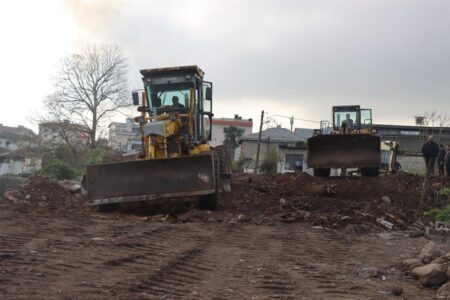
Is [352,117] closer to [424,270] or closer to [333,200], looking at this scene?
[333,200]

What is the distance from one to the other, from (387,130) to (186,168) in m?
49.3

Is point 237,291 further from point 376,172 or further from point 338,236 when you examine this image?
point 376,172

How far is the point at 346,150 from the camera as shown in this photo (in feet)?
59.3

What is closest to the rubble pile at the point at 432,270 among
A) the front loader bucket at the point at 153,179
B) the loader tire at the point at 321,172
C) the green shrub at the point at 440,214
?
the green shrub at the point at 440,214

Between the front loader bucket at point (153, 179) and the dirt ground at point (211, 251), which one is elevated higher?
the front loader bucket at point (153, 179)

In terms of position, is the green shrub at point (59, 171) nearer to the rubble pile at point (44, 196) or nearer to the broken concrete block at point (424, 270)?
the rubble pile at point (44, 196)

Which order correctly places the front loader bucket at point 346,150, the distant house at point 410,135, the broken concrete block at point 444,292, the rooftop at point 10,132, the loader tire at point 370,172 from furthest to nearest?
the rooftop at point 10,132, the distant house at point 410,135, the loader tire at point 370,172, the front loader bucket at point 346,150, the broken concrete block at point 444,292

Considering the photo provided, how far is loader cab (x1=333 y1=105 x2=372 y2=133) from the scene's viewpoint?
22.0 meters

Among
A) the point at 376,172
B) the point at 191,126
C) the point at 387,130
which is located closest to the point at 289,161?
the point at 387,130

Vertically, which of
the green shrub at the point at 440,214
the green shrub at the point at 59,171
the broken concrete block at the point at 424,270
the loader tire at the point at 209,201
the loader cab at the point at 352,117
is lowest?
the broken concrete block at the point at 424,270

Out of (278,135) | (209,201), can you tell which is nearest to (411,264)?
(209,201)

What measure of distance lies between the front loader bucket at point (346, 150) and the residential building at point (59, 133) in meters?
32.0

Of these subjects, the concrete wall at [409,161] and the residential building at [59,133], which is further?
the residential building at [59,133]

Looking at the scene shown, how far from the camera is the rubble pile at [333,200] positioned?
1145 cm
